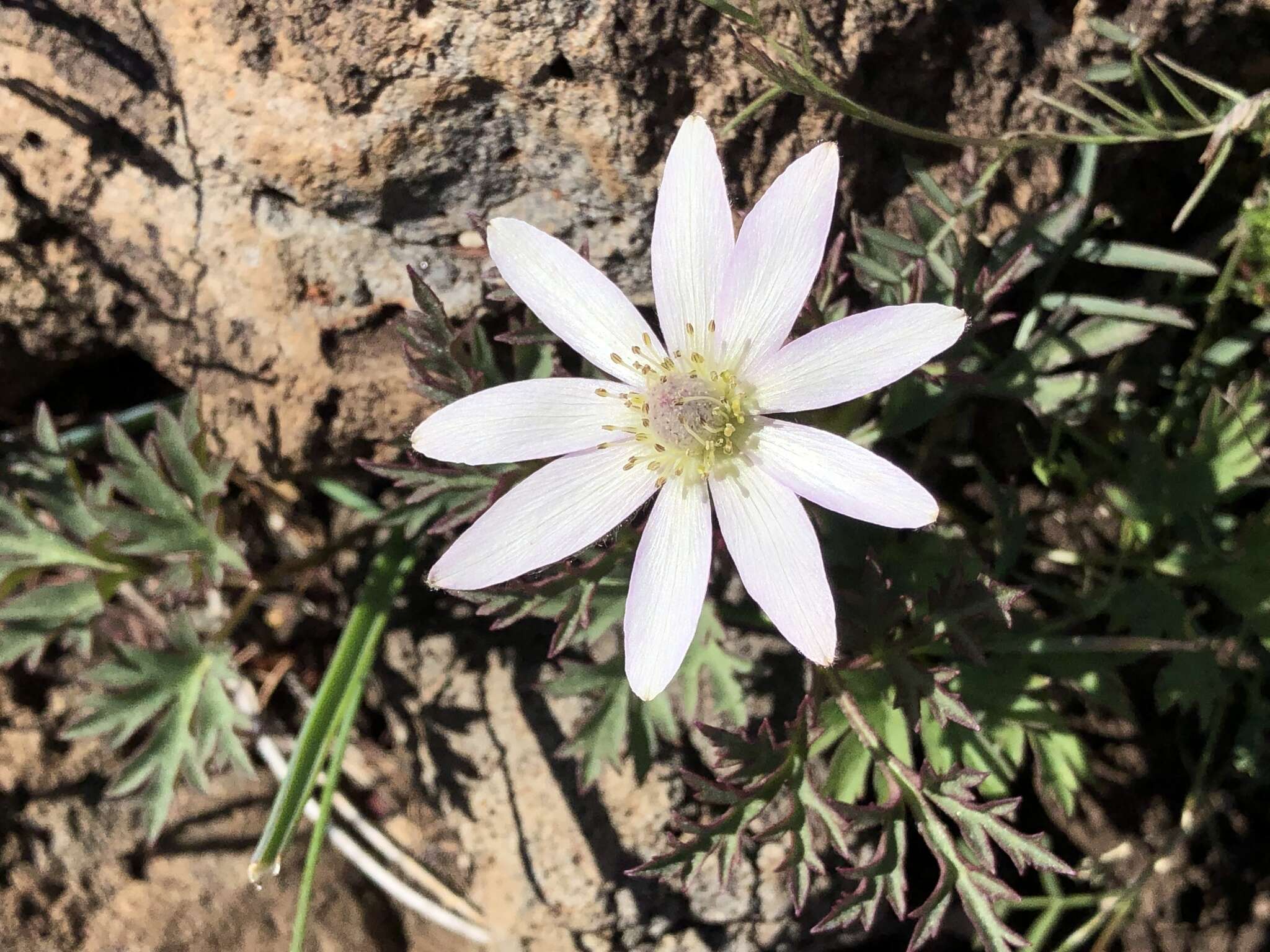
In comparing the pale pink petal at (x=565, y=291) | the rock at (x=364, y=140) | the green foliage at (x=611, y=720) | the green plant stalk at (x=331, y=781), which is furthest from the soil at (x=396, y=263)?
the pale pink petal at (x=565, y=291)

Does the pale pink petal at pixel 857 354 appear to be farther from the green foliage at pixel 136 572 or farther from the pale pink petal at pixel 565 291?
the green foliage at pixel 136 572

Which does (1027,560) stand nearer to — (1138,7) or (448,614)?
(1138,7)

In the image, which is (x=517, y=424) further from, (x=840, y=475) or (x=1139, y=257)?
(x=1139, y=257)

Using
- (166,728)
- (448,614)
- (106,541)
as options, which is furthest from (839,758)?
(106,541)

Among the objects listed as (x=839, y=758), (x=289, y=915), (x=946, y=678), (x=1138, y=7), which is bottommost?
(x=289, y=915)

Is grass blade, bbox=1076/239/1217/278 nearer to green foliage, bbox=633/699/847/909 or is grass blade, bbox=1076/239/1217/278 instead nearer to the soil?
the soil

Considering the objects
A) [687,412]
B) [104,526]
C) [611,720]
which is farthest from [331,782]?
[687,412]
